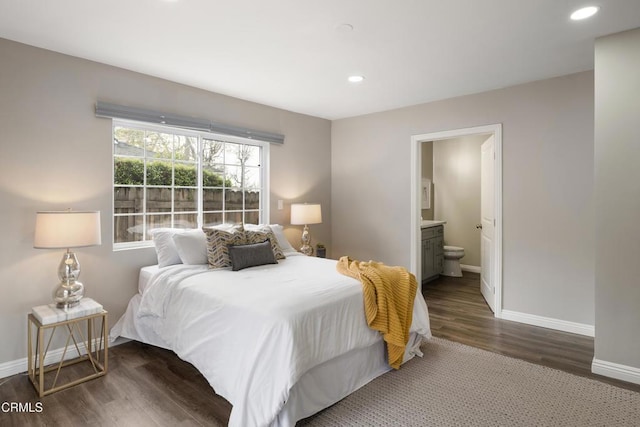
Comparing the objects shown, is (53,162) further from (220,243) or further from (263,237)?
(263,237)

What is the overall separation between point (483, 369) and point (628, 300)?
1.13 metres

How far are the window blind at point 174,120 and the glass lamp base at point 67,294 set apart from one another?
143 cm

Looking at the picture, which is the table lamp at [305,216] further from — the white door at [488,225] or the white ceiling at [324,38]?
the white door at [488,225]

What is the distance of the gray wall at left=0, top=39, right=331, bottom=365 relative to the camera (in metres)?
2.65

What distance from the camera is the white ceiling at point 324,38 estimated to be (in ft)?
7.34

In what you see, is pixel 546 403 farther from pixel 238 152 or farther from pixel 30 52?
pixel 30 52

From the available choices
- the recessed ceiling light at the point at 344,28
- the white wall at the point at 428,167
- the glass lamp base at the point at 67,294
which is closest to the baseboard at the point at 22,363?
the glass lamp base at the point at 67,294

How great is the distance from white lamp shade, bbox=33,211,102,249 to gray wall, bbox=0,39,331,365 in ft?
1.15

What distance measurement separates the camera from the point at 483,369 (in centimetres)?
270

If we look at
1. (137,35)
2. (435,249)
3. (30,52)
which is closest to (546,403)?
(435,249)

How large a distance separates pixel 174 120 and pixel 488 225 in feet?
12.3

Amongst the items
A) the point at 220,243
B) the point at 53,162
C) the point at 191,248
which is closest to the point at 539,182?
the point at 220,243

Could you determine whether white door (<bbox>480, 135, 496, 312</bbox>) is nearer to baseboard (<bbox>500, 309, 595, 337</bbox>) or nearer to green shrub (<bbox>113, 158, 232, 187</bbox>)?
baseboard (<bbox>500, 309, 595, 337</bbox>)

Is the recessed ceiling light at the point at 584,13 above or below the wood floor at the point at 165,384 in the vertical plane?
above
